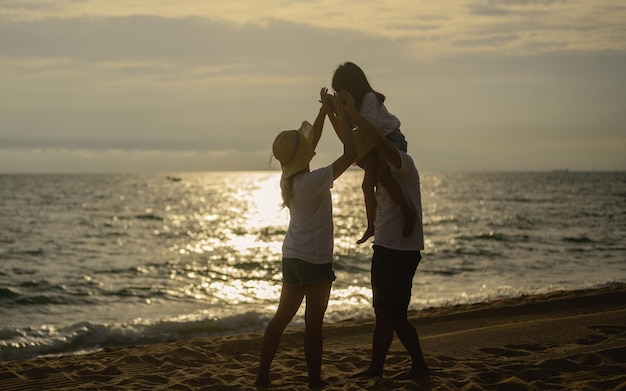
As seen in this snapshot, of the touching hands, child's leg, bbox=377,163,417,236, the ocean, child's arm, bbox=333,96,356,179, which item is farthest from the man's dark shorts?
the ocean

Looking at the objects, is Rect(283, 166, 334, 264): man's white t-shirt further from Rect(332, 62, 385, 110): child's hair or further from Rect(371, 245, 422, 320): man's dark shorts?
Rect(332, 62, 385, 110): child's hair

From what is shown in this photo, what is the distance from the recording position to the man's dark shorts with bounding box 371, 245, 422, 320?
5.24 meters

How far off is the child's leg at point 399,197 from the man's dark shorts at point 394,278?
0.19 m

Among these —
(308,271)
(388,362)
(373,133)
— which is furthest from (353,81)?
(388,362)

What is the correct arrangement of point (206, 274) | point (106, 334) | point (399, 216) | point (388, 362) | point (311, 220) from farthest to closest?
point (206, 274) → point (106, 334) → point (388, 362) → point (399, 216) → point (311, 220)

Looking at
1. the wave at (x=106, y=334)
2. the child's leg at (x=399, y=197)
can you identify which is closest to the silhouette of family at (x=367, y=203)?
the child's leg at (x=399, y=197)

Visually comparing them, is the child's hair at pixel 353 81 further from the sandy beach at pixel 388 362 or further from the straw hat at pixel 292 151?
the sandy beach at pixel 388 362

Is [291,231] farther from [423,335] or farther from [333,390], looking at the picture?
[423,335]

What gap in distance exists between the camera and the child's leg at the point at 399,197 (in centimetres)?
518

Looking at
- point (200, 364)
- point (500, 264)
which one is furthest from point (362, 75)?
point (500, 264)

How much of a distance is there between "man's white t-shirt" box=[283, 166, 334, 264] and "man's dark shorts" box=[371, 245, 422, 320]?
0.41 metres

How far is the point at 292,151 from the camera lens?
5.16m

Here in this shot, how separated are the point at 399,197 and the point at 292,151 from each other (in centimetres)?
83

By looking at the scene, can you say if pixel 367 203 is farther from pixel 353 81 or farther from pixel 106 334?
pixel 106 334
